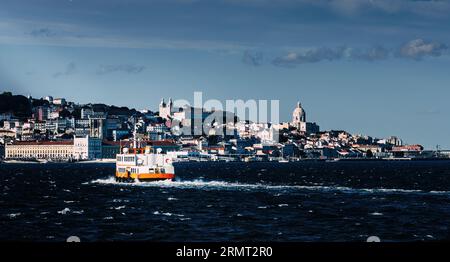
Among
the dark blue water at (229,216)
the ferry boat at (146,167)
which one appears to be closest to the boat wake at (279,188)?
the ferry boat at (146,167)

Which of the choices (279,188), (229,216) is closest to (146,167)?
(279,188)

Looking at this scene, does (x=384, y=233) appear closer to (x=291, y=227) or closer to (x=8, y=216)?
(x=291, y=227)

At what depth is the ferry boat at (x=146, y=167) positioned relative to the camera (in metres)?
79.6

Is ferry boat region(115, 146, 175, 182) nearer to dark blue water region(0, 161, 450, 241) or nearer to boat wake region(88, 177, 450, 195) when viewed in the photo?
boat wake region(88, 177, 450, 195)

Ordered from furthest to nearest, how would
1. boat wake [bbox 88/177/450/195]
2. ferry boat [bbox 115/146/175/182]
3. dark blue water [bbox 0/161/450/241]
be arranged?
ferry boat [bbox 115/146/175/182] → boat wake [bbox 88/177/450/195] → dark blue water [bbox 0/161/450/241]

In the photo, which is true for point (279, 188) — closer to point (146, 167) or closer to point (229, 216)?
point (146, 167)

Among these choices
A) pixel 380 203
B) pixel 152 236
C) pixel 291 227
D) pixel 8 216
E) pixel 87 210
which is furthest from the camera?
A: pixel 380 203

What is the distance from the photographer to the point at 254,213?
1570 inches

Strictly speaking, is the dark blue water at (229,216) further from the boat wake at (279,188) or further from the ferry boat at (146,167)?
the ferry boat at (146,167)

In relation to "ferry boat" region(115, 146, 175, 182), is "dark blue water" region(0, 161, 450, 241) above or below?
below

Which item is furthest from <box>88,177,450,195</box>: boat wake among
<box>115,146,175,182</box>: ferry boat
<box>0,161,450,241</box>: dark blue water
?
<box>0,161,450,241</box>: dark blue water

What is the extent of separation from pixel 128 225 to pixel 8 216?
8610 mm

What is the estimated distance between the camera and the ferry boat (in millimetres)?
79625
